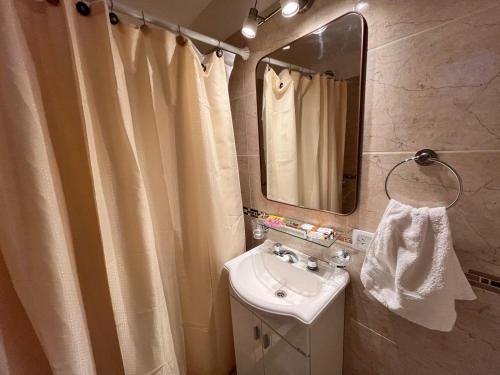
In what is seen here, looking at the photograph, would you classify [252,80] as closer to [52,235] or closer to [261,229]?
[261,229]

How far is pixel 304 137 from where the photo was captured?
1033 mm

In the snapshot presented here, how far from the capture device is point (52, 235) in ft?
2.07

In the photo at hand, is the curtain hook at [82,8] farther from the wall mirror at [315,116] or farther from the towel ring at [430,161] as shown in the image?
the towel ring at [430,161]

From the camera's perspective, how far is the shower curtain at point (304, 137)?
0.90 m

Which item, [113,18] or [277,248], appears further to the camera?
[277,248]

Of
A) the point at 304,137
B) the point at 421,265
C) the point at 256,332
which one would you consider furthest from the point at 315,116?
the point at 256,332

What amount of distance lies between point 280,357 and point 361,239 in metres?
0.63

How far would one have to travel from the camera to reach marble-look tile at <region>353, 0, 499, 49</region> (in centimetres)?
57

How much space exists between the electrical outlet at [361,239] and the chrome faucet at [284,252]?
321 millimetres

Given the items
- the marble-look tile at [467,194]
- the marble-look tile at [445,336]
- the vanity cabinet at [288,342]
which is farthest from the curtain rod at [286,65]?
the vanity cabinet at [288,342]

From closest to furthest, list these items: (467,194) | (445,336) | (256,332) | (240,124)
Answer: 1. (467,194)
2. (445,336)
3. (256,332)
4. (240,124)

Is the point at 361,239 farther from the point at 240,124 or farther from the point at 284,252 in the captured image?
the point at 240,124

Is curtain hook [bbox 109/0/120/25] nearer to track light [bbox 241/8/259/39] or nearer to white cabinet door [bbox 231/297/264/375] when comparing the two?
track light [bbox 241/8/259/39]

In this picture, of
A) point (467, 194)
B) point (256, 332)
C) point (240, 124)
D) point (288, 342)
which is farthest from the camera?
point (240, 124)
